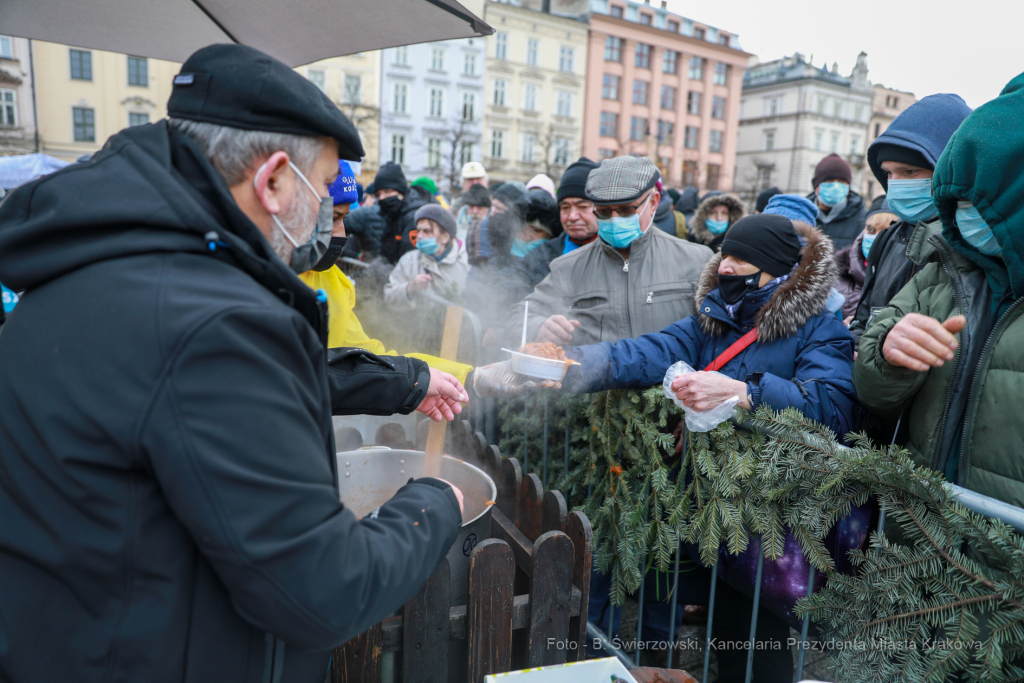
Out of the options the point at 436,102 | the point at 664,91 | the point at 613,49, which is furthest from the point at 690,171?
the point at 436,102

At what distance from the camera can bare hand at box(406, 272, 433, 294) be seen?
5516mm

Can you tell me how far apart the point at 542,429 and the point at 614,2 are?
195ft

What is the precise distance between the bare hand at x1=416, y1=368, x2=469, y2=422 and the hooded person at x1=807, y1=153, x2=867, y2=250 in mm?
4929

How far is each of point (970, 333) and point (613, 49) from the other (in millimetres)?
56941

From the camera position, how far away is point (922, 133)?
2.69 m

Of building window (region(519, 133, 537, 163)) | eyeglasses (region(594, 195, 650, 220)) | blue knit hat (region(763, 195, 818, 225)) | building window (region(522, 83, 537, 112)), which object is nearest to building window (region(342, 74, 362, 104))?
building window (region(519, 133, 537, 163))

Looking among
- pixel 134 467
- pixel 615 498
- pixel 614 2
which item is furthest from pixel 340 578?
pixel 614 2

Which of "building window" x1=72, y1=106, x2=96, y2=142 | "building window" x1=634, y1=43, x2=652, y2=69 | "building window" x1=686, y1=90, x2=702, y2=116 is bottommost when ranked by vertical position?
"building window" x1=72, y1=106, x2=96, y2=142

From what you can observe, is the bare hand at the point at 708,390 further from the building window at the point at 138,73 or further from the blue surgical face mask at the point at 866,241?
the building window at the point at 138,73

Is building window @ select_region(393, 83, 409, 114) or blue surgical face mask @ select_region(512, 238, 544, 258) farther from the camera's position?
building window @ select_region(393, 83, 409, 114)

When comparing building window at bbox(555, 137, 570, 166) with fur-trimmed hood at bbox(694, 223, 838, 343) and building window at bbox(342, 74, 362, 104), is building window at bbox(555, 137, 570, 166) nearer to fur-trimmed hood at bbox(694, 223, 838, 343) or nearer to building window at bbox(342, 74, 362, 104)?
building window at bbox(342, 74, 362, 104)

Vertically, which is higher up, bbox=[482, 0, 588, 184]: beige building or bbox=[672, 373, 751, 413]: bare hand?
bbox=[482, 0, 588, 184]: beige building

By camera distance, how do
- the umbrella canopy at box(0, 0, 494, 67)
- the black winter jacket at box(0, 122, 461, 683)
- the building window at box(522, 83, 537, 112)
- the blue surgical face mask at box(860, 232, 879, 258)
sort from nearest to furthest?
the black winter jacket at box(0, 122, 461, 683), the umbrella canopy at box(0, 0, 494, 67), the blue surgical face mask at box(860, 232, 879, 258), the building window at box(522, 83, 537, 112)

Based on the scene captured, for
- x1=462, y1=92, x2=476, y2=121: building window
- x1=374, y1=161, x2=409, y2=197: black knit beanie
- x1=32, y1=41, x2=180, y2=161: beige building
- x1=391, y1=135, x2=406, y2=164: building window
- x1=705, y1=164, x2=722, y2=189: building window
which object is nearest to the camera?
x1=374, y1=161, x2=409, y2=197: black knit beanie
